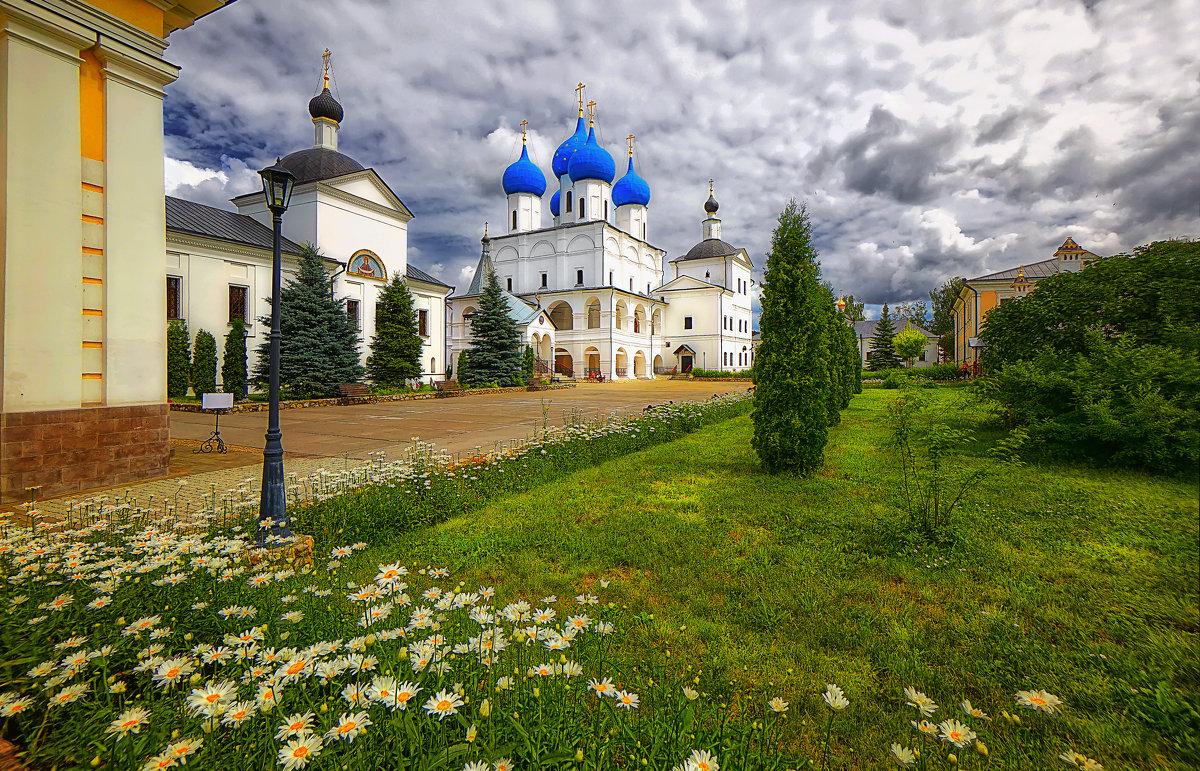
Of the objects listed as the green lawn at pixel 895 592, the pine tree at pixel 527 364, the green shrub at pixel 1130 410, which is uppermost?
the pine tree at pixel 527 364

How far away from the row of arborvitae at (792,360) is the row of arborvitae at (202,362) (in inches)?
774

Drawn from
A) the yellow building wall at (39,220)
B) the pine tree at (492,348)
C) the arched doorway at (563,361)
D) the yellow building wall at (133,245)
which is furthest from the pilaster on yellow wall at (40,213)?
the arched doorway at (563,361)

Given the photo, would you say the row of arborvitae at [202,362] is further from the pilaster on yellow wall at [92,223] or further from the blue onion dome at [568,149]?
the blue onion dome at [568,149]

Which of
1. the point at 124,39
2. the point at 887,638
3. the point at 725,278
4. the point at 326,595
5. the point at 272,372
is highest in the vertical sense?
the point at 725,278

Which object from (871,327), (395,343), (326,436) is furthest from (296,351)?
(871,327)

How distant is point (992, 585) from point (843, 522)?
1.31 metres

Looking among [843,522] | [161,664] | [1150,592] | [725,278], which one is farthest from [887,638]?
[725,278]

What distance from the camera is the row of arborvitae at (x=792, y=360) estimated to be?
6.33m

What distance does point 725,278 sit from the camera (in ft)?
170

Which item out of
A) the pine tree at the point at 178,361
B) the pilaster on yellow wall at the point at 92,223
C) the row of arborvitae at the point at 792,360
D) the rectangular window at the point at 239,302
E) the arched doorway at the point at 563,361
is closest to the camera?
the pilaster on yellow wall at the point at 92,223

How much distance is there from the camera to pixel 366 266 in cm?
2705

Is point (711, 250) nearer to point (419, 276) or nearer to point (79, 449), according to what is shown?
point (419, 276)

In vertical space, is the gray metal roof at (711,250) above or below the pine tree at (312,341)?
above

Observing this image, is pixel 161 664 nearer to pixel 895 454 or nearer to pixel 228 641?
pixel 228 641
